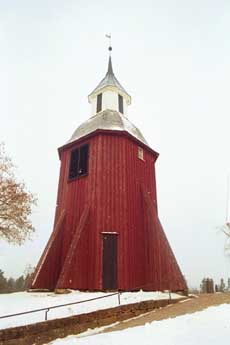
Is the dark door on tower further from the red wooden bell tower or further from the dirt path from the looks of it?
the dirt path

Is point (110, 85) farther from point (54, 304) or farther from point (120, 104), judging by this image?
point (54, 304)

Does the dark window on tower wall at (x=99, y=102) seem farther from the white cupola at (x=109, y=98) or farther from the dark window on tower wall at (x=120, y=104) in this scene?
the dark window on tower wall at (x=120, y=104)

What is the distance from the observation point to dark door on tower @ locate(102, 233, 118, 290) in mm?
13938

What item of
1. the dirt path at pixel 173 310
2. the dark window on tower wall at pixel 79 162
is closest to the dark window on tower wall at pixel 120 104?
the dark window on tower wall at pixel 79 162

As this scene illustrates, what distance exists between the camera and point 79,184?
16.8 meters

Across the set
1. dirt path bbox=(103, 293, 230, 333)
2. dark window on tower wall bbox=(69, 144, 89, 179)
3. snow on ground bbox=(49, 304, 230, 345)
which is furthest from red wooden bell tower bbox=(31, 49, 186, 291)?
snow on ground bbox=(49, 304, 230, 345)

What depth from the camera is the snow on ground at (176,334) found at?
21.8 feet

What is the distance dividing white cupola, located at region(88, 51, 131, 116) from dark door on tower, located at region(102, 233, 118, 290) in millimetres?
9692

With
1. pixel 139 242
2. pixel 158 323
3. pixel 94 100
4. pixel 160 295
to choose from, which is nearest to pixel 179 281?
pixel 160 295

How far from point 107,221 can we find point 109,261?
1.86m

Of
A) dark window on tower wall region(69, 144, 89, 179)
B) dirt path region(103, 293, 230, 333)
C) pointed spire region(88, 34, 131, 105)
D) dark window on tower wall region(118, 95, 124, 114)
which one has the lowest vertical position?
dirt path region(103, 293, 230, 333)

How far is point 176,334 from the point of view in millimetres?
7086

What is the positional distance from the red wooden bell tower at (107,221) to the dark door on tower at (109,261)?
0.14 ft

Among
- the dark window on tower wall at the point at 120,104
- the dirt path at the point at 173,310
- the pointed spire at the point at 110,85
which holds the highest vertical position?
the pointed spire at the point at 110,85
